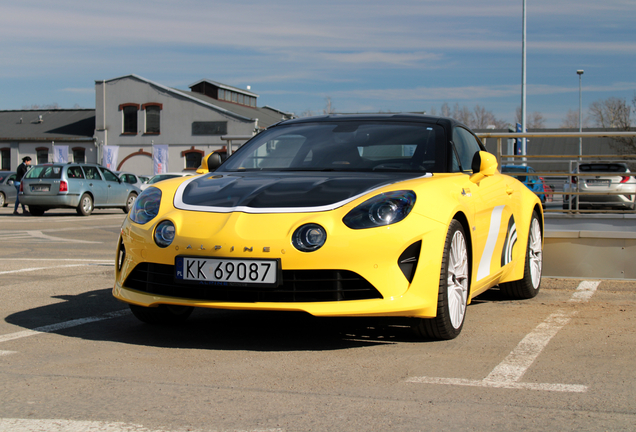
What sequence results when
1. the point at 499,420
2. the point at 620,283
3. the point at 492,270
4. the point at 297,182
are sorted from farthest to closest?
the point at 620,283, the point at 492,270, the point at 297,182, the point at 499,420

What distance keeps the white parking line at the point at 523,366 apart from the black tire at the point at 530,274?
2.78 ft

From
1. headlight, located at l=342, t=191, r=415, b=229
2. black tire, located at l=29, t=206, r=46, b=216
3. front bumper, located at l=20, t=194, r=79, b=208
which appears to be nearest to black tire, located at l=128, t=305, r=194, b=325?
headlight, located at l=342, t=191, r=415, b=229

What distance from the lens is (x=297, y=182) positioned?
450cm

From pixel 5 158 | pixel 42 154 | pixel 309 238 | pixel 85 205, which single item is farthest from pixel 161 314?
pixel 5 158

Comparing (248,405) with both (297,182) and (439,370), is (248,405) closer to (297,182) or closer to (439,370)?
(439,370)

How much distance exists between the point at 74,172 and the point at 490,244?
19.6 m

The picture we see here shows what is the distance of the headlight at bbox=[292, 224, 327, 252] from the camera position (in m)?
3.96

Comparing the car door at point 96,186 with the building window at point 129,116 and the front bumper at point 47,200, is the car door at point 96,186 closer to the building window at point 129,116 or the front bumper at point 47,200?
the front bumper at point 47,200

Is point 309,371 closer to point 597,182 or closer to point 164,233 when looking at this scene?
point 164,233

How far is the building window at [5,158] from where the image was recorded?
52656mm

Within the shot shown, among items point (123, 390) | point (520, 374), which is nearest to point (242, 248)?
point (123, 390)

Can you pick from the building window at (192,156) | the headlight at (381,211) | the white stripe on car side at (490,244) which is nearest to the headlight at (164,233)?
the headlight at (381,211)

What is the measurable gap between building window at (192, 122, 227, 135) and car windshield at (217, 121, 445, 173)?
4171 cm

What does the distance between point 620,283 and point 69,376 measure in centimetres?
580
